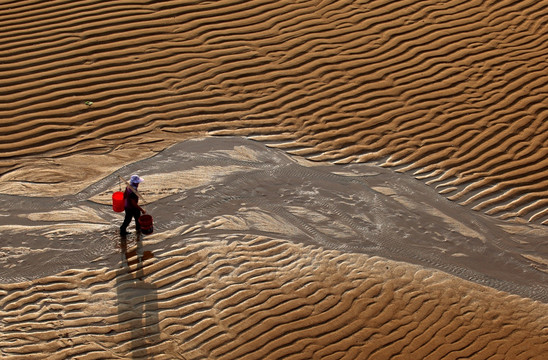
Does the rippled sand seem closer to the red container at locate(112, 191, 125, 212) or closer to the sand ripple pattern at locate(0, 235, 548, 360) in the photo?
the sand ripple pattern at locate(0, 235, 548, 360)

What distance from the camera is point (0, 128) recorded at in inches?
379

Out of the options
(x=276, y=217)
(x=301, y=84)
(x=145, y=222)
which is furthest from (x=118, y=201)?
(x=301, y=84)

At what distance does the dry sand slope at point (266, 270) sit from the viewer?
7.51 meters

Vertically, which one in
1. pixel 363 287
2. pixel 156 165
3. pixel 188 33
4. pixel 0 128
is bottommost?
pixel 363 287

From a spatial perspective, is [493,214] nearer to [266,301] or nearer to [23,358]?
[266,301]

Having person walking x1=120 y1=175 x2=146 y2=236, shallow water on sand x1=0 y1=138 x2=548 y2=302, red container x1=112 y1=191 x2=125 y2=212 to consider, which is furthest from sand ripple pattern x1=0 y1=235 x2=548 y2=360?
red container x1=112 y1=191 x2=125 y2=212

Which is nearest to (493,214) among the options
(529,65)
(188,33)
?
(529,65)

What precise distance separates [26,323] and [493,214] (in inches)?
227

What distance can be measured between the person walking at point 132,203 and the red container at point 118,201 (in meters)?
0.09

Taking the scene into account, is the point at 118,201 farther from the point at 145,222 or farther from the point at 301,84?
the point at 301,84

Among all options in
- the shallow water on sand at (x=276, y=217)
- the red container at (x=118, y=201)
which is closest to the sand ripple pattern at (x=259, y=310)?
the shallow water on sand at (x=276, y=217)

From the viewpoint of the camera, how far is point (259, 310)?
25.6 ft

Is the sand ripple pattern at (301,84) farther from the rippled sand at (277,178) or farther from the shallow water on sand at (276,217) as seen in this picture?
the shallow water on sand at (276,217)

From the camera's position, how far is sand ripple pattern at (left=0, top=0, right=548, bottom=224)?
9.96m
